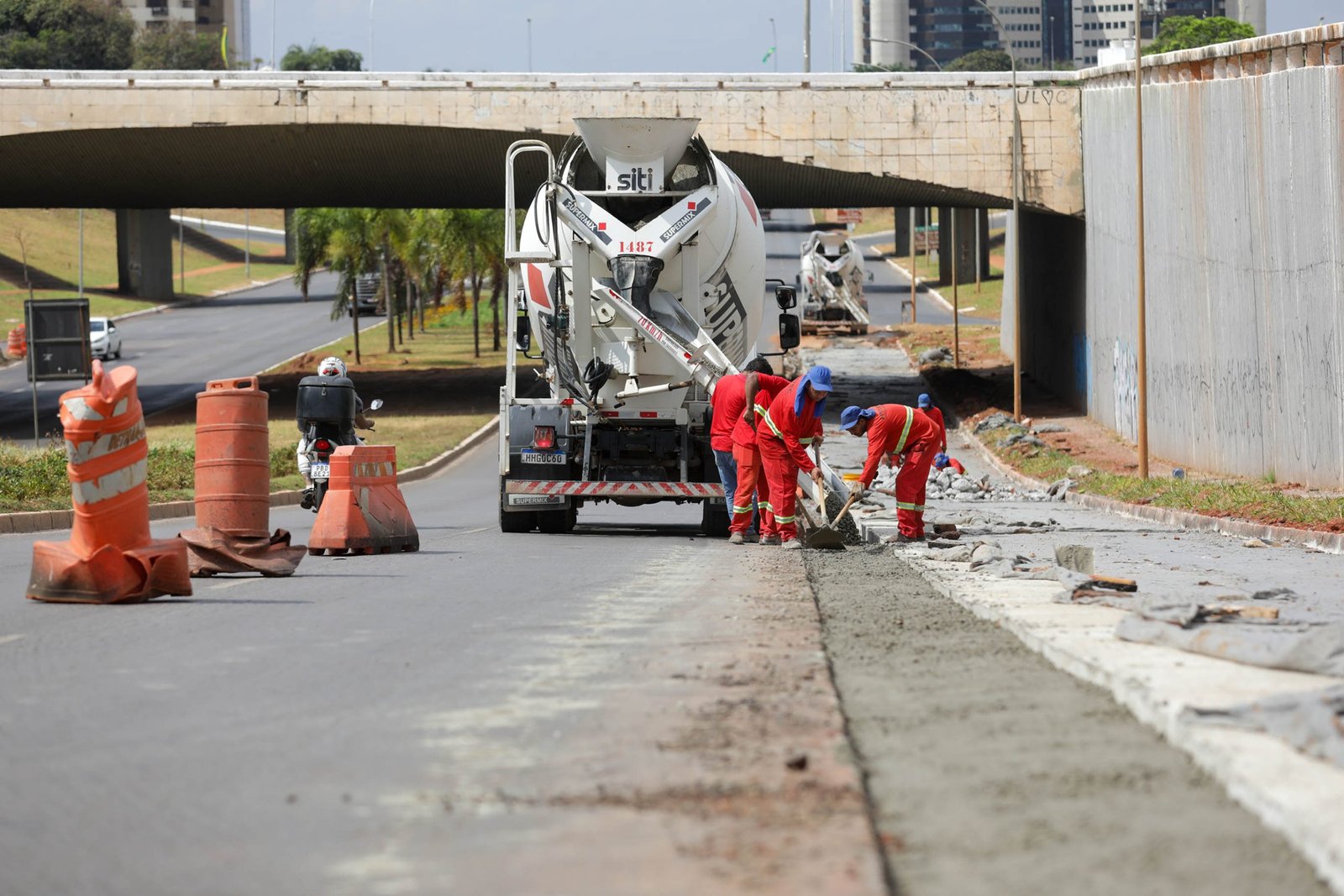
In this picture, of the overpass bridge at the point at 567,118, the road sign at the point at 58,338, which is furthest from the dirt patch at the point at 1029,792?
the overpass bridge at the point at 567,118

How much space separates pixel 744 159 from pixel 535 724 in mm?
32322

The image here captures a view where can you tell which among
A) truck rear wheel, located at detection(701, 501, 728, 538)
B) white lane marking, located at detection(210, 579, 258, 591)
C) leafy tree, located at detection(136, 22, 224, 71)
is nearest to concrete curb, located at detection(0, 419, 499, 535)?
white lane marking, located at detection(210, 579, 258, 591)

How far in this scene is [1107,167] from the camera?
33562mm

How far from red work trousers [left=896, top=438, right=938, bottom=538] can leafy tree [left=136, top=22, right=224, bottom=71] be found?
115773 mm

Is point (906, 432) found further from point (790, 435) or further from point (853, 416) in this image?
point (790, 435)

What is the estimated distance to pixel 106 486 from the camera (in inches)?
382

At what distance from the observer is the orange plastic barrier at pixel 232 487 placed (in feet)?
38.0

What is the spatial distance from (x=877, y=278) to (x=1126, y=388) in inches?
2211

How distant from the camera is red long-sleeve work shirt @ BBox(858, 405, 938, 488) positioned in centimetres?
1482

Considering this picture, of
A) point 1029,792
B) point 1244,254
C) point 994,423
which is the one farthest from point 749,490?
point 994,423

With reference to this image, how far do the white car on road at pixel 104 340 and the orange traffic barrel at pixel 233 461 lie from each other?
1847 inches

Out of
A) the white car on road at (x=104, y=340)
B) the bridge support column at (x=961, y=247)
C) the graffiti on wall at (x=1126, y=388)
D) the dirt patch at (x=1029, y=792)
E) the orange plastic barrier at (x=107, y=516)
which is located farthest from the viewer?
the bridge support column at (x=961, y=247)

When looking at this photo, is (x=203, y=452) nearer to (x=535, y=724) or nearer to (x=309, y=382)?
(x=309, y=382)

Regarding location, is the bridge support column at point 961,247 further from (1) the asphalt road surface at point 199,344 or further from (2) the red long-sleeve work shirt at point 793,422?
(2) the red long-sleeve work shirt at point 793,422
